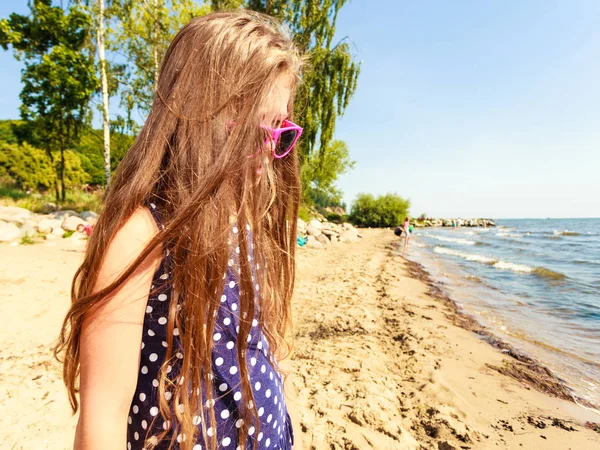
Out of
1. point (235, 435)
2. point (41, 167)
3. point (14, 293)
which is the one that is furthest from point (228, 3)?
point (41, 167)

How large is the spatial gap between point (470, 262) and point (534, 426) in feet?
41.2

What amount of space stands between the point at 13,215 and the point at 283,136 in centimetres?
1269

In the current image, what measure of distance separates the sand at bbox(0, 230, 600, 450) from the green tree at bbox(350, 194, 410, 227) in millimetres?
41998

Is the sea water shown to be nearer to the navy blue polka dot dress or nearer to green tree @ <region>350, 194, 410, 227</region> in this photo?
the navy blue polka dot dress

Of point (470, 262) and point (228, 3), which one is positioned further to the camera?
point (470, 262)

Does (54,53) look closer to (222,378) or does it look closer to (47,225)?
(47,225)

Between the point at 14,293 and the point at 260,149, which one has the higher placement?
the point at 260,149

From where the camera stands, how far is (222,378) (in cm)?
91

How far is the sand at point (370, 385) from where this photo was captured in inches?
105

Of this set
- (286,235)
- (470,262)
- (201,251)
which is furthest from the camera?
(470,262)

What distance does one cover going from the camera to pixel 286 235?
153 centimetres

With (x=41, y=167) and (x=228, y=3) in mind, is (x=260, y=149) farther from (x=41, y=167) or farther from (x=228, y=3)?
(x=41, y=167)

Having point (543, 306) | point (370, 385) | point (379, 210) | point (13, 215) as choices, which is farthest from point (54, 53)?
point (379, 210)

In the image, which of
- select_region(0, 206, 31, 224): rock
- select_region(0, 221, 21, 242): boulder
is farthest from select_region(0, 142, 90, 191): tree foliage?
select_region(0, 221, 21, 242): boulder
